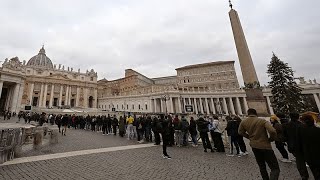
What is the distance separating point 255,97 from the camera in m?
16.3

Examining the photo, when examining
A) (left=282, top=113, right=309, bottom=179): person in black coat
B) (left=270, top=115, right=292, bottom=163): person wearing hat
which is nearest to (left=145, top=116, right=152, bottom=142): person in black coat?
(left=270, top=115, right=292, bottom=163): person wearing hat

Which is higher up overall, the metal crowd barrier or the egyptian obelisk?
the egyptian obelisk

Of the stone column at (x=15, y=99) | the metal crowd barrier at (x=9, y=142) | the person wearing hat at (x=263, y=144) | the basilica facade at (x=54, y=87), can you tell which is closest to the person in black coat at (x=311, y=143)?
the person wearing hat at (x=263, y=144)

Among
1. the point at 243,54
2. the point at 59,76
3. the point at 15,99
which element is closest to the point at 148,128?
the point at 243,54

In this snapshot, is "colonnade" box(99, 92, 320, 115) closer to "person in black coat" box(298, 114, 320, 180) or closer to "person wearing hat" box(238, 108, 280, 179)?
"person wearing hat" box(238, 108, 280, 179)

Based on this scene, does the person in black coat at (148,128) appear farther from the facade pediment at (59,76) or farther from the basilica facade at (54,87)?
the facade pediment at (59,76)

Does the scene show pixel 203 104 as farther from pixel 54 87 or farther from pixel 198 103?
pixel 54 87

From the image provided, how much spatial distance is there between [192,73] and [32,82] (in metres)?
58.1

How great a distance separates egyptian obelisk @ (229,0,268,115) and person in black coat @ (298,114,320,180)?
13.3 metres

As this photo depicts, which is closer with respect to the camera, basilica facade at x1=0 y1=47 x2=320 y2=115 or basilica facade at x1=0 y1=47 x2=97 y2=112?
basilica facade at x1=0 y1=47 x2=320 y2=115

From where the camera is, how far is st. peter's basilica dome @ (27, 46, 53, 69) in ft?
251

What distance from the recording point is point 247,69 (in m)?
16.1

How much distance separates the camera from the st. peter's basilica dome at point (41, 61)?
251 ft

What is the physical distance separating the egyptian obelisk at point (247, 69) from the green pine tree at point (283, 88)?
1157 centimetres
